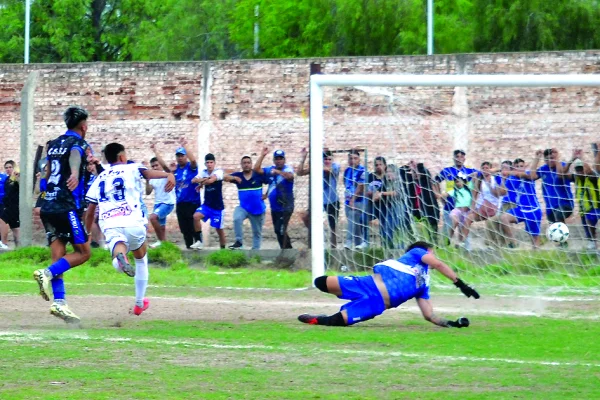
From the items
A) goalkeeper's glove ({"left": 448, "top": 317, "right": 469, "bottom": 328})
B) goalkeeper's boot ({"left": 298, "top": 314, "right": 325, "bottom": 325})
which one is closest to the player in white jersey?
goalkeeper's boot ({"left": 298, "top": 314, "right": 325, "bottom": 325})

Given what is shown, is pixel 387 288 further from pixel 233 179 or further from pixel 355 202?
pixel 233 179

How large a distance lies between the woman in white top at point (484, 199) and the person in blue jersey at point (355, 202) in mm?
1611

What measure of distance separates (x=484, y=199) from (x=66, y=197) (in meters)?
6.83

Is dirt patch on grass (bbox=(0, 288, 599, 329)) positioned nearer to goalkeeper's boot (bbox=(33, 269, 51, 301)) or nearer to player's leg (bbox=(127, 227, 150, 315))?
player's leg (bbox=(127, 227, 150, 315))

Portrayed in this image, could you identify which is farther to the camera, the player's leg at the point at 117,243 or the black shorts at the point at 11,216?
the black shorts at the point at 11,216

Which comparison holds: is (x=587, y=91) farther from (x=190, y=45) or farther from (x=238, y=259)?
(x=190, y=45)

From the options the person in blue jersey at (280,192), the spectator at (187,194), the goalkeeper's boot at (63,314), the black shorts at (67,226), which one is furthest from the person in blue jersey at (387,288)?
the spectator at (187,194)

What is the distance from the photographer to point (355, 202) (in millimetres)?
16594

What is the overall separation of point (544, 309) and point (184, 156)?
941 cm

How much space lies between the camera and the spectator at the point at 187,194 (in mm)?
20406

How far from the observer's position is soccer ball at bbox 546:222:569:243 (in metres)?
15.0

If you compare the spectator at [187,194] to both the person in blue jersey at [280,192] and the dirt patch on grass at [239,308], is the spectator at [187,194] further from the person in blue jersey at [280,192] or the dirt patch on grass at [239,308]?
the dirt patch on grass at [239,308]

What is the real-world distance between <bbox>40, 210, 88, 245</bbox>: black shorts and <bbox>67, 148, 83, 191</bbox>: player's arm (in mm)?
306

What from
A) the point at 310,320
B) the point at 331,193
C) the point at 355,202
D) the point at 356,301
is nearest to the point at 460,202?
the point at 355,202
